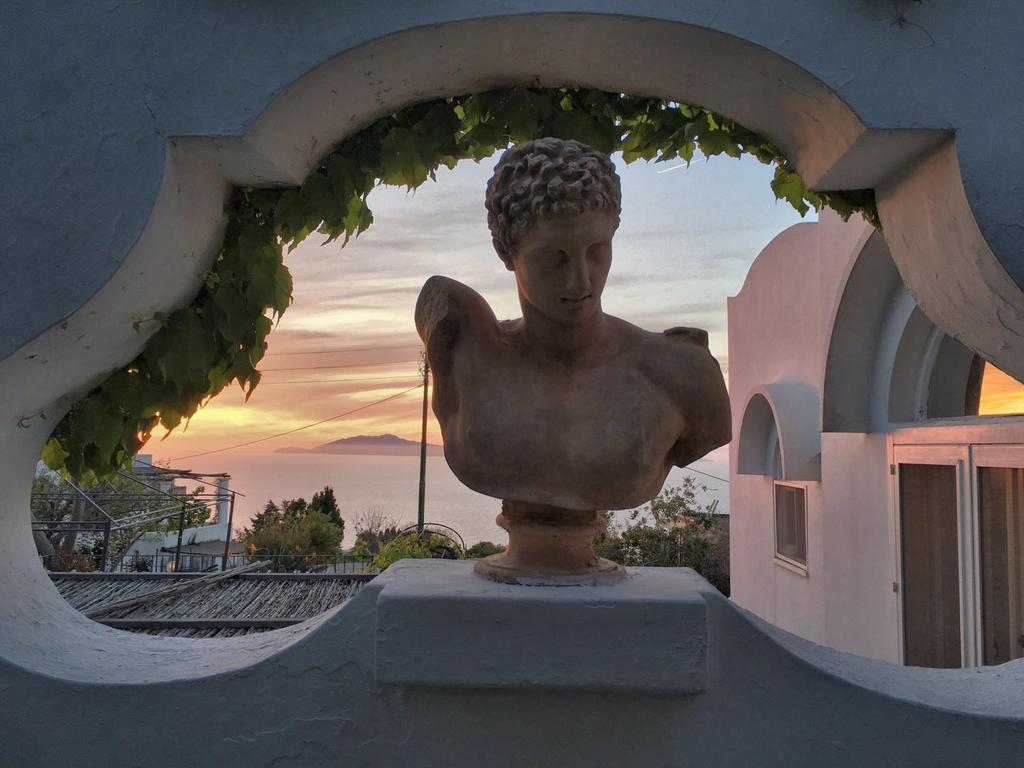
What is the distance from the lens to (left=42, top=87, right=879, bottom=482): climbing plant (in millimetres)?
2055

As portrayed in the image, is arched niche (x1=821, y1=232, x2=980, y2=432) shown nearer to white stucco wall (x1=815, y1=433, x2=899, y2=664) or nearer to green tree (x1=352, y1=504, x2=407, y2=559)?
white stucco wall (x1=815, y1=433, x2=899, y2=664)

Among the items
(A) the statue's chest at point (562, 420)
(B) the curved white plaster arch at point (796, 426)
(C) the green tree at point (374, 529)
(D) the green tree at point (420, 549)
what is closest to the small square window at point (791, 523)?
(B) the curved white plaster arch at point (796, 426)

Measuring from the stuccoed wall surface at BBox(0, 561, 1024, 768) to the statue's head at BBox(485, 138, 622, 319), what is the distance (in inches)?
26.5

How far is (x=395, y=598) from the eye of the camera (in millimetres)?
1626

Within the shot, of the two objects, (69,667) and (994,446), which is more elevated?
(994,446)

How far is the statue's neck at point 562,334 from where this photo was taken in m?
1.88

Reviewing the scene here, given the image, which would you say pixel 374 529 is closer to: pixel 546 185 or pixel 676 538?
pixel 676 538

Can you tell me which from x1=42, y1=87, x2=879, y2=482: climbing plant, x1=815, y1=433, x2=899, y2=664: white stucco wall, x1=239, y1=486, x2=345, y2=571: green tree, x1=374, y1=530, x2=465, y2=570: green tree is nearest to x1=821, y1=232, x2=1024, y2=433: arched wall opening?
x1=815, y1=433, x2=899, y2=664: white stucco wall

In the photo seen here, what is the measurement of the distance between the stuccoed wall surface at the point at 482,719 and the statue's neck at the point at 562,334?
574 millimetres

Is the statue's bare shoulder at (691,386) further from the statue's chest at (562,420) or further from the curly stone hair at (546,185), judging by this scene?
the curly stone hair at (546,185)

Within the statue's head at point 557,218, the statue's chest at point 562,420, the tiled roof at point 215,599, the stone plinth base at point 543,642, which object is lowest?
the tiled roof at point 215,599

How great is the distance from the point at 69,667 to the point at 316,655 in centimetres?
58

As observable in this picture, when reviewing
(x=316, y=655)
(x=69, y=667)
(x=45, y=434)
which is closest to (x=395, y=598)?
(x=316, y=655)

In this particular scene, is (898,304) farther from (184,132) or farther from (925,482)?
(184,132)
